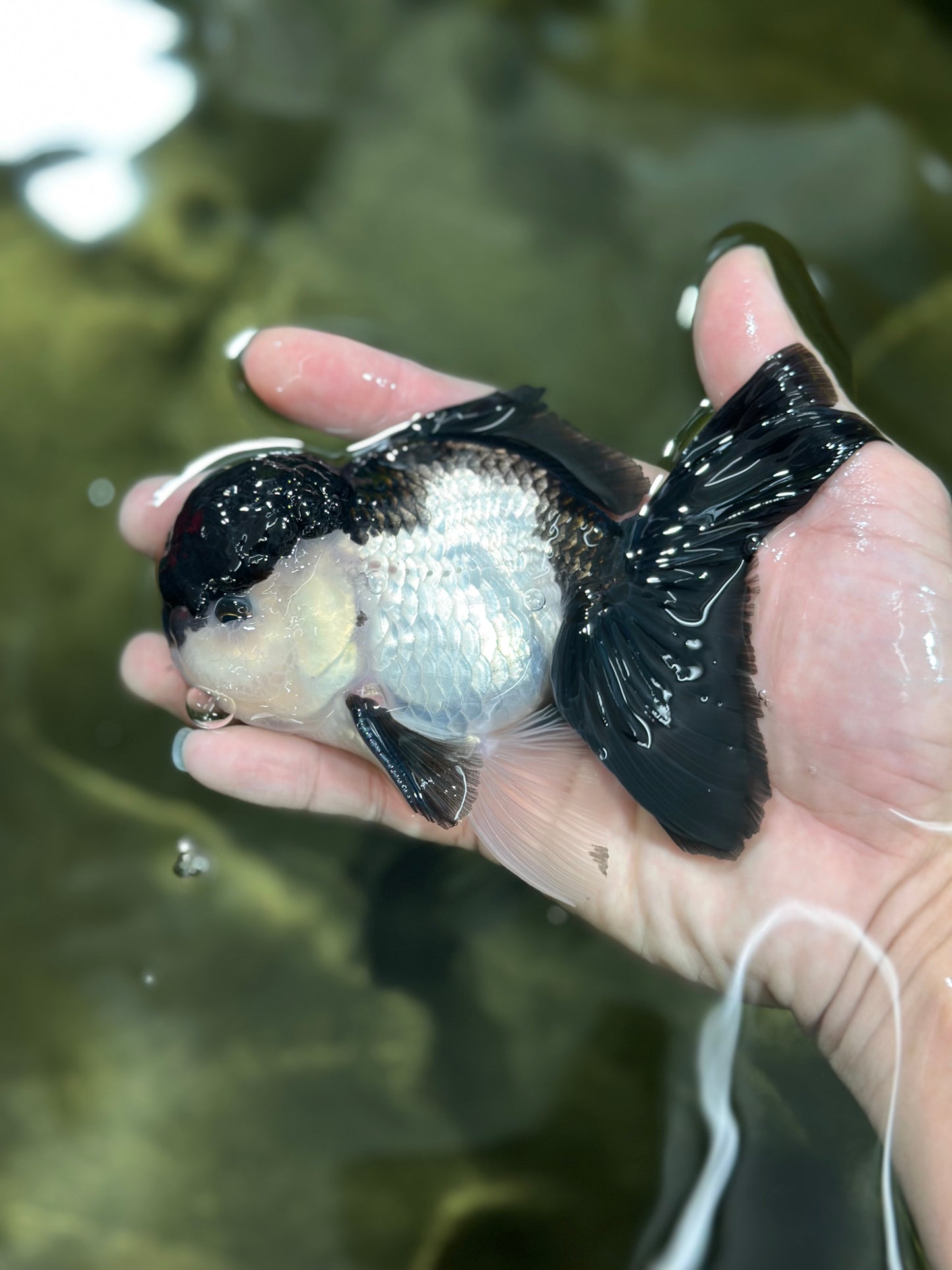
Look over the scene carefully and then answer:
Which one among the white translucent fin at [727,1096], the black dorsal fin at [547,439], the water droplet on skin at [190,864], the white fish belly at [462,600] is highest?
the black dorsal fin at [547,439]

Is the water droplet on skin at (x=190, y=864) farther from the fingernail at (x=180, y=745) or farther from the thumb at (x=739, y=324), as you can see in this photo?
the thumb at (x=739, y=324)

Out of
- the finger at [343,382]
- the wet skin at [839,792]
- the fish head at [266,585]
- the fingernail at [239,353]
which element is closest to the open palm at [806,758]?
the wet skin at [839,792]

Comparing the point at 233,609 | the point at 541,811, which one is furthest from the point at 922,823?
the point at 233,609

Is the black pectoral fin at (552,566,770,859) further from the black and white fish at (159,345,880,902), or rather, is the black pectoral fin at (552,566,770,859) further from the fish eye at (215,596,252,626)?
the fish eye at (215,596,252,626)

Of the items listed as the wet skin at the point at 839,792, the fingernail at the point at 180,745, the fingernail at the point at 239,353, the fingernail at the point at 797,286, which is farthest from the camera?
the fingernail at the point at 239,353

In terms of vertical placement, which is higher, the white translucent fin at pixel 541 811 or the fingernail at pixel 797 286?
the fingernail at pixel 797 286

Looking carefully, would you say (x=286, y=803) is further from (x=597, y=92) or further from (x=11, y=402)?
(x=597, y=92)

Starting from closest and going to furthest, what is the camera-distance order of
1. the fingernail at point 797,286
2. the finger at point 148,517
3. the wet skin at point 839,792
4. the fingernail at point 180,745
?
the wet skin at point 839,792 < the fingernail at point 180,745 < the finger at point 148,517 < the fingernail at point 797,286
